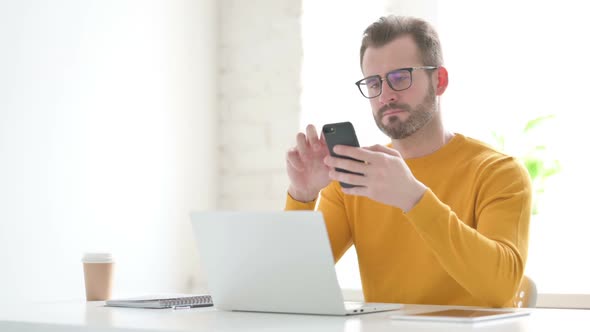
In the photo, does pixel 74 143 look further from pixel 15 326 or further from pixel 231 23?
pixel 15 326

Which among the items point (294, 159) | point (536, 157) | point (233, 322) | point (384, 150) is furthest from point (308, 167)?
point (536, 157)

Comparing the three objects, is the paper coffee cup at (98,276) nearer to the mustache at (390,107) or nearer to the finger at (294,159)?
the finger at (294,159)

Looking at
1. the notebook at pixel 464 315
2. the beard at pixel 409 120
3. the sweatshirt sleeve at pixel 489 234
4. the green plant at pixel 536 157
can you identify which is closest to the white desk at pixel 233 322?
the notebook at pixel 464 315

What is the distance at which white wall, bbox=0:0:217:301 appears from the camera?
8.90ft

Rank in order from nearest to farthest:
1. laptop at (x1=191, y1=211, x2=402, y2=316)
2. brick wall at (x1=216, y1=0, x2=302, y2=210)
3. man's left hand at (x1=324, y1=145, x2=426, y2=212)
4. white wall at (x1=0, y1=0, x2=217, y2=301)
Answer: laptop at (x1=191, y1=211, x2=402, y2=316) < man's left hand at (x1=324, y1=145, x2=426, y2=212) < white wall at (x1=0, y1=0, x2=217, y2=301) < brick wall at (x1=216, y1=0, x2=302, y2=210)

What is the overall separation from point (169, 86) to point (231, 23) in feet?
1.38

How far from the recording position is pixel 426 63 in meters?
2.14

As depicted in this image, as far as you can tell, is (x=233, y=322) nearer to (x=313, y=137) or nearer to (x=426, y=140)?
(x=313, y=137)

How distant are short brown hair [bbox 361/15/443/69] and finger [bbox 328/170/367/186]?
0.57 metres

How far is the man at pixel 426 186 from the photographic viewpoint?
1.77m

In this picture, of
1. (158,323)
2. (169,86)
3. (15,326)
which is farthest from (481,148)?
(169,86)

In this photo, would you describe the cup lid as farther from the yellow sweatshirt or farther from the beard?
the beard

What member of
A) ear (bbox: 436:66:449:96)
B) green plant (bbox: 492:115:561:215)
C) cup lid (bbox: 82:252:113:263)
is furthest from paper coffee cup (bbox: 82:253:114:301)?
green plant (bbox: 492:115:561:215)

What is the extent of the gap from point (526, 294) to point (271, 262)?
72cm
